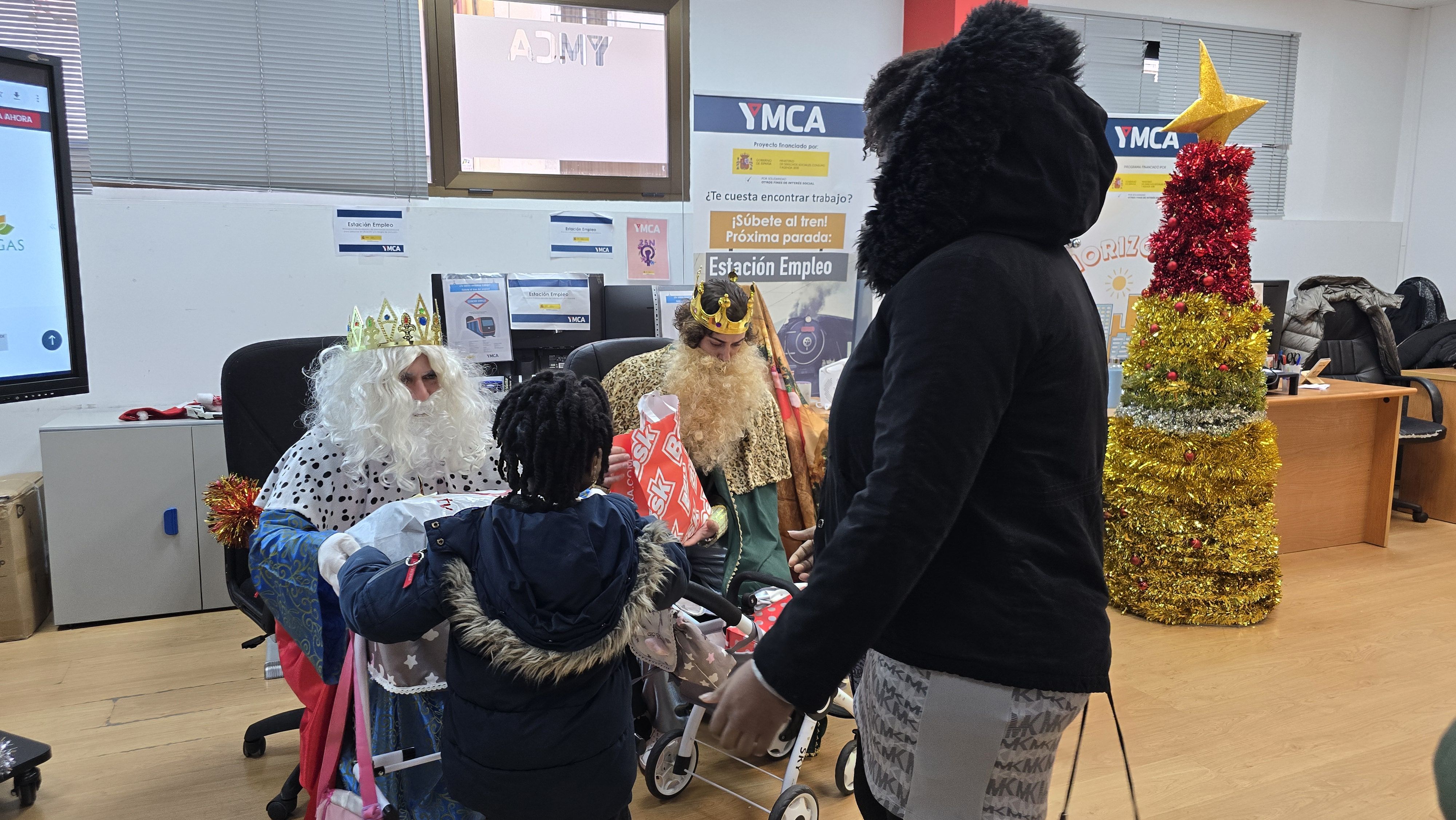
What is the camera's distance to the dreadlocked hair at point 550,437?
1445 millimetres

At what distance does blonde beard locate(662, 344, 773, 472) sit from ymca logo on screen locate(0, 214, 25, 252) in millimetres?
1733

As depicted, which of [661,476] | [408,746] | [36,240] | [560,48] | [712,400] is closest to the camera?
[408,746]

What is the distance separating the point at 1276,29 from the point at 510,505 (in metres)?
7.21

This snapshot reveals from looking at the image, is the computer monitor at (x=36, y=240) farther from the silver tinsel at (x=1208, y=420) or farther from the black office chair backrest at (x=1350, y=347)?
the black office chair backrest at (x=1350, y=347)

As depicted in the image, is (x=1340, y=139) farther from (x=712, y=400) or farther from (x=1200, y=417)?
(x=712, y=400)

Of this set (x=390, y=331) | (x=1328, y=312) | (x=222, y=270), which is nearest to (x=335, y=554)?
(x=390, y=331)

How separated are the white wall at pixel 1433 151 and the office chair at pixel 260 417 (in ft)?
26.4

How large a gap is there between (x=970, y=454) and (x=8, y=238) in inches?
98.8

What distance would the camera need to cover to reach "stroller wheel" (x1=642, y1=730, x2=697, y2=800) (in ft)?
7.56

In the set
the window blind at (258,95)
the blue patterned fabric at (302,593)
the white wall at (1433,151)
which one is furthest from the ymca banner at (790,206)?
the white wall at (1433,151)

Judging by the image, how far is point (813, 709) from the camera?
89 centimetres

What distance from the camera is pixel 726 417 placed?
272 cm

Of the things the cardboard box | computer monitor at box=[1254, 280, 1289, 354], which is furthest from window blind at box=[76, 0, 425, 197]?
computer monitor at box=[1254, 280, 1289, 354]

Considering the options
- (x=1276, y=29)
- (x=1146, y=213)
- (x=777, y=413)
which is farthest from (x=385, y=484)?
(x=1276, y=29)
